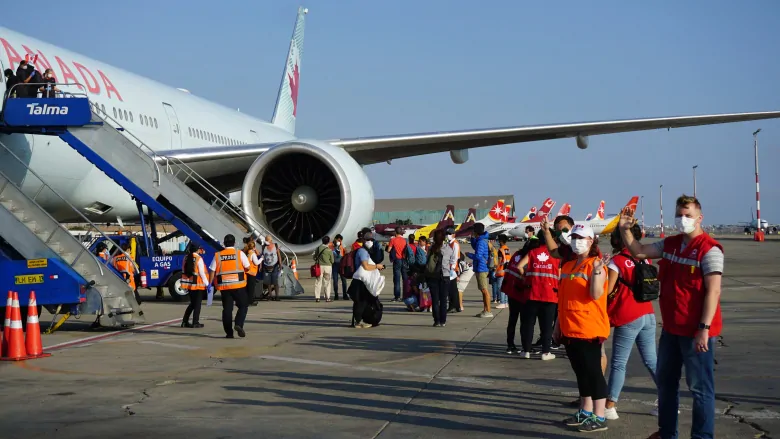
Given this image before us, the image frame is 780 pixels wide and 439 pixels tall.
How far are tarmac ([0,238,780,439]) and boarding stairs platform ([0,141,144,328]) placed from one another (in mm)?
380

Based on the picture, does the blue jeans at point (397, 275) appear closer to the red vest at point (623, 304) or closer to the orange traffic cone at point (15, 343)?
the orange traffic cone at point (15, 343)

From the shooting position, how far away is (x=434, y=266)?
12.0 m

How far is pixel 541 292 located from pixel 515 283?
18.2 inches

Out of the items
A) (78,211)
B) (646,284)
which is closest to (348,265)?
(78,211)

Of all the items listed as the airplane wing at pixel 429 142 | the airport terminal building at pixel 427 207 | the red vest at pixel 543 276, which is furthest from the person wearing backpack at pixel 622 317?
the airport terminal building at pixel 427 207

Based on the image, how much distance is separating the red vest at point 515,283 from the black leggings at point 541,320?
155 mm

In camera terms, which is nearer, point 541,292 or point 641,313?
point 641,313

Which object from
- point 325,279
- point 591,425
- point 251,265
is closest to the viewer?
point 591,425

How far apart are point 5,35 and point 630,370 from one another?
9.69 meters

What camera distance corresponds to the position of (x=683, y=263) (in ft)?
16.5

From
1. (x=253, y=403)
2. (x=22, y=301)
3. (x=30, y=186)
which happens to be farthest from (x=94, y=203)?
(x=253, y=403)

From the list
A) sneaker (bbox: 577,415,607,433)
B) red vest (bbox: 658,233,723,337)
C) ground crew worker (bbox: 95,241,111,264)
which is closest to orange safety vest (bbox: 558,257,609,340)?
sneaker (bbox: 577,415,607,433)

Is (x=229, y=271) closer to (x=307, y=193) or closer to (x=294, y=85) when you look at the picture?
(x=307, y=193)

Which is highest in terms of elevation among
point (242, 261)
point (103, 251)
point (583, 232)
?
point (583, 232)
